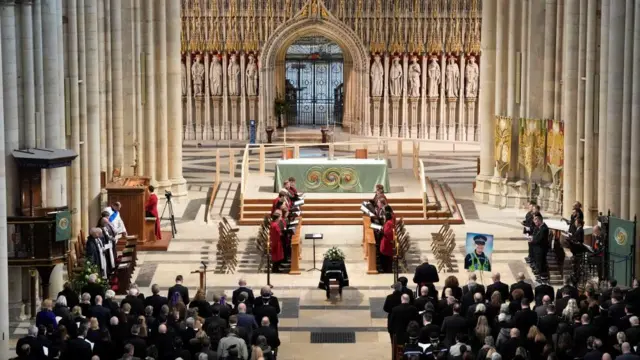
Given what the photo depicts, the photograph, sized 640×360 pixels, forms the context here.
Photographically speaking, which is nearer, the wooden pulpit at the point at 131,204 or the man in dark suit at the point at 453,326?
the man in dark suit at the point at 453,326

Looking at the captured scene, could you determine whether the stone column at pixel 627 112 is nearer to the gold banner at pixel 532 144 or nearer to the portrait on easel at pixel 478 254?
the portrait on easel at pixel 478 254

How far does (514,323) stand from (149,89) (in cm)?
2292

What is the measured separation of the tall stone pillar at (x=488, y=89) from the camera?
4612 cm

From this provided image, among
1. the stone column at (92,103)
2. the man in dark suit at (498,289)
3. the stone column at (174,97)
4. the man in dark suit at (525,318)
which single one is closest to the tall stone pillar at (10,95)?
the stone column at (92,103)

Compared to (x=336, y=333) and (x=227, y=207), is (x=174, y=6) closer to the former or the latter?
(x=227, y=207)

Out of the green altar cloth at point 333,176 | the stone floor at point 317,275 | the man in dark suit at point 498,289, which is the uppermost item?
the green altar cloth at point 333,176

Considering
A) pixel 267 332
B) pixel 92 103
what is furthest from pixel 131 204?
pixel 267 332

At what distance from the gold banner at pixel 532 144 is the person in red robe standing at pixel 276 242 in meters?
11.4

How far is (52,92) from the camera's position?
30.8 m

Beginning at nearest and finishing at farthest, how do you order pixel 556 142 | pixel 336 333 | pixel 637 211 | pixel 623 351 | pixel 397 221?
pixel 623 351 → pixel 336 333 → pixel 637 211 → pixel 397 221 → pixel 556 142

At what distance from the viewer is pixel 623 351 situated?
21547 mm

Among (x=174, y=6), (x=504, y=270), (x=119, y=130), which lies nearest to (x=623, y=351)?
(x=504, y=270)

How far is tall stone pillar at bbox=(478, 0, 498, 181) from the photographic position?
46.1 metres

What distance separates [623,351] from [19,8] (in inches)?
596
